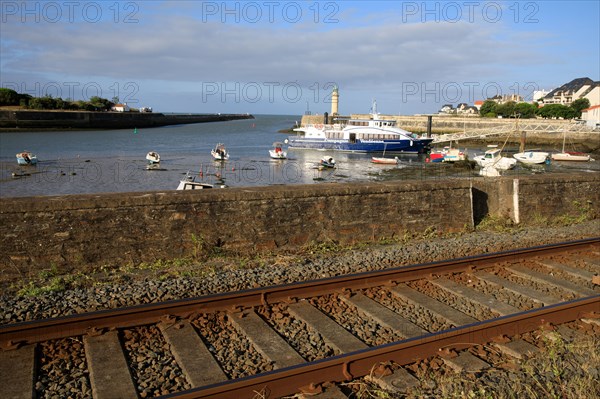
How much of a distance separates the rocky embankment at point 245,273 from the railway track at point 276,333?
0.77 metres

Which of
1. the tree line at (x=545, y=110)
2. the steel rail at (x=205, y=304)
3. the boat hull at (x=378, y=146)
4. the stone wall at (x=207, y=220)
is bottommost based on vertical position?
the steel rail at (x=205, y=304)

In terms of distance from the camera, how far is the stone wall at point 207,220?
7.48 metres

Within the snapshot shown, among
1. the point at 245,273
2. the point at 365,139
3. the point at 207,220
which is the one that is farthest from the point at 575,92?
the point at 245,273

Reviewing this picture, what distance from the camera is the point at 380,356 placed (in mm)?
4680

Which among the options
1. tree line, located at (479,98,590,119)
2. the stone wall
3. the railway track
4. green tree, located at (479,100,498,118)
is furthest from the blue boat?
green tree, located at (479,100,498,118)

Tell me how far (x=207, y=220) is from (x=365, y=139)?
54.3m

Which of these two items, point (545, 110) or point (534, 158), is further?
point (545, 110)

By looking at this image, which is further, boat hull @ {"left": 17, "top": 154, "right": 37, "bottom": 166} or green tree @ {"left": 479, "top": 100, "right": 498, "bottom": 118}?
green tree @ {"left": 479, "top": 100, "right": 498, "bottom": 118}

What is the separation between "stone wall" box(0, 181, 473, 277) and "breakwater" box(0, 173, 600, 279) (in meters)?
0.01

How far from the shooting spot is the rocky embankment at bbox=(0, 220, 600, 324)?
20.3 feet

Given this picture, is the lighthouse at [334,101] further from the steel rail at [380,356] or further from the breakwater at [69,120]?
the steel rail at [380,356]

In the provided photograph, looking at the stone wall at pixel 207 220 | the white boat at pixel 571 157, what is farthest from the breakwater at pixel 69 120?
the stone wall at pixel 207 220

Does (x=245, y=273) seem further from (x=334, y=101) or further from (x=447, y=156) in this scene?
(x=334, y=101)

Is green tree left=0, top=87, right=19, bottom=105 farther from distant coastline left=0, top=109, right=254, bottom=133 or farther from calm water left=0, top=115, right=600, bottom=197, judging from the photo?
calm water left=0, top=115, right=600, bottom=197
